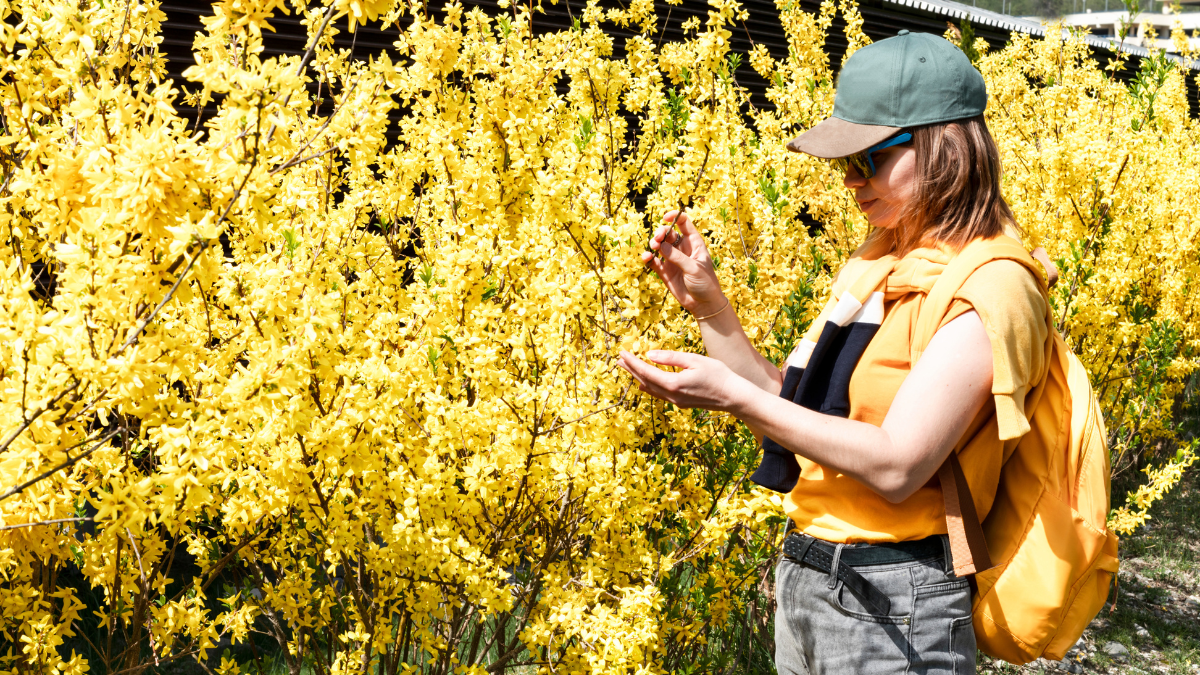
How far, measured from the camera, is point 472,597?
2.25 m

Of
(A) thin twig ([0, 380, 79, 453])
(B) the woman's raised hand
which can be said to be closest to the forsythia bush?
(A) thin twig ([0, 380, 79, 453])

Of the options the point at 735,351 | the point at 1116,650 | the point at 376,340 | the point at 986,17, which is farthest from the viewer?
the point at 986,17

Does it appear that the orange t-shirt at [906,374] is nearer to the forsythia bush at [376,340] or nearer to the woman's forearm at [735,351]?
the woman's forearm at [735,351]

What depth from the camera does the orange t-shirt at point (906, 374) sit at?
1.48 m

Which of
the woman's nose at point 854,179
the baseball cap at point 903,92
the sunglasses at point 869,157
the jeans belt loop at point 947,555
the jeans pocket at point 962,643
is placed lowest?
the jeans pocket at point 962,643

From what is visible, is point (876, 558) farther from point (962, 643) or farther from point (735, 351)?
point (735, 351)

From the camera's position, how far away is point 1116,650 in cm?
448

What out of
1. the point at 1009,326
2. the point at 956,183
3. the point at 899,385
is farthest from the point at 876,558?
the point at 956,183

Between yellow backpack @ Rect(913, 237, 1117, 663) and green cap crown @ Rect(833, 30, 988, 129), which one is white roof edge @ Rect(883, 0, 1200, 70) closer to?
green cap crown @ Rect(833, 30, 988, 129)

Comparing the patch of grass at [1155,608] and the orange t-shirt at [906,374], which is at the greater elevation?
the orange t-shirt at [906,374]

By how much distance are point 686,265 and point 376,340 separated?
0.82 metres

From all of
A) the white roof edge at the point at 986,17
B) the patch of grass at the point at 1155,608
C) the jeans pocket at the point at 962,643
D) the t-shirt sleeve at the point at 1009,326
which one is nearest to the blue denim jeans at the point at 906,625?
the jeans pocket at the point at 962,643

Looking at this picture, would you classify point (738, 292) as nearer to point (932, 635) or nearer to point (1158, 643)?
point (932, 635)

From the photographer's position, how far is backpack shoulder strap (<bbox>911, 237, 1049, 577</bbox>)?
62.0 inches
